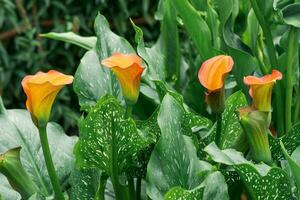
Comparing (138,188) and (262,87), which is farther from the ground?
(262,87)

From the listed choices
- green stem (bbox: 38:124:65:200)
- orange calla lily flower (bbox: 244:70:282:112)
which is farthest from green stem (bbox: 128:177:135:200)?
orange calla lily flower (bbox: 244:70:282:112)

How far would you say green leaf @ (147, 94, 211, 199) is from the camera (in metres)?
0.85

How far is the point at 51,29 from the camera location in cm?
260

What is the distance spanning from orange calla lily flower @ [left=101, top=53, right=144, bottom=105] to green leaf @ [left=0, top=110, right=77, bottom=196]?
0.54 feet

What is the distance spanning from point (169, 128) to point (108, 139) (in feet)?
0.25

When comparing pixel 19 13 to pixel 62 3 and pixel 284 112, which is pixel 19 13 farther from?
pixel 284 112

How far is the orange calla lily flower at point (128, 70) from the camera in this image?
842 millimetres

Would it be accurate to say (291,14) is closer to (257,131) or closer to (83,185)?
(257,131)

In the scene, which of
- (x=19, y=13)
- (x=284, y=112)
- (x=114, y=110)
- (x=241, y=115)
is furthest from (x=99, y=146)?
(x=19, y=13)

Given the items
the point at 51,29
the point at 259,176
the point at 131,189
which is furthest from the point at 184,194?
the point at 51,29

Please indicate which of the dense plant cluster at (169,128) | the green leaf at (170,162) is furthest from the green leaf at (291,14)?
the green leaf at (170,162)

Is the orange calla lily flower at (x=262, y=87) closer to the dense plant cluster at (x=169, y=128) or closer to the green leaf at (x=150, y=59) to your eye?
the dense plant cluster at (x=169, y=128)

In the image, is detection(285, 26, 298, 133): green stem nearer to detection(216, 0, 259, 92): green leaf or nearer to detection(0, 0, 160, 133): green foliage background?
detection(216, 0, 259, 92): green leaf

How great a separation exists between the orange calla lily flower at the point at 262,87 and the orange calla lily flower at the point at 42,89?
21 cm
